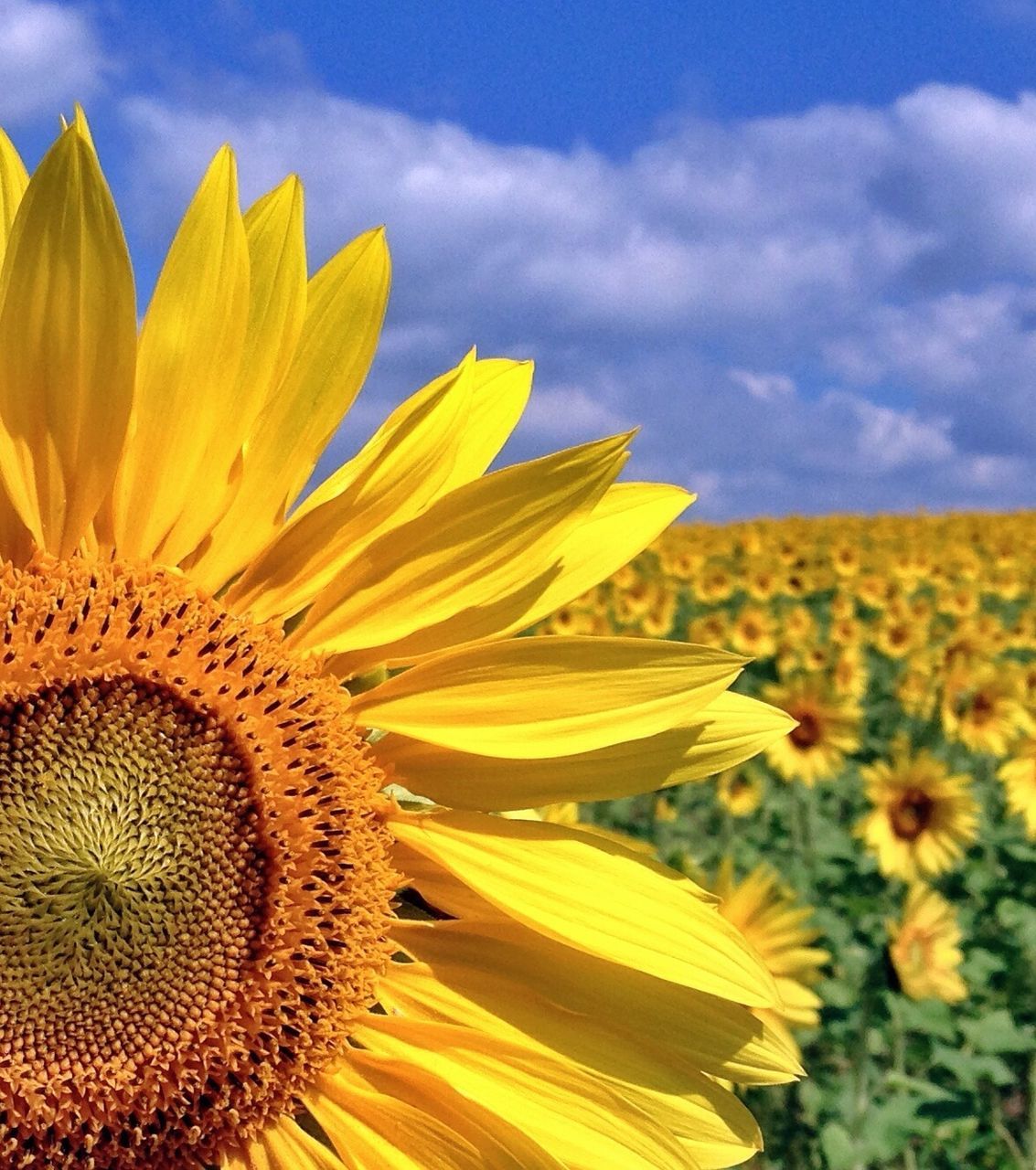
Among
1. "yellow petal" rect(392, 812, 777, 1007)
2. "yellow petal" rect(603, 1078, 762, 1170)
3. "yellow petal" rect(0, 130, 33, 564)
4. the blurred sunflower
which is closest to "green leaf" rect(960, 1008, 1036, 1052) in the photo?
the blurred sunflower

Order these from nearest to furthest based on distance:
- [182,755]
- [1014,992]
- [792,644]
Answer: [182,755], [1014,992], [792,644]

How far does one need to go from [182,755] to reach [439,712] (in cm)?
25

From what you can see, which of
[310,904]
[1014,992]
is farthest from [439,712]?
[1014,992]

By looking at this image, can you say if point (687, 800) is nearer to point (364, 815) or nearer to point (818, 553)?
point (818, 553)

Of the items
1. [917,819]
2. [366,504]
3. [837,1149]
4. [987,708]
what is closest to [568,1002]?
[366,504]

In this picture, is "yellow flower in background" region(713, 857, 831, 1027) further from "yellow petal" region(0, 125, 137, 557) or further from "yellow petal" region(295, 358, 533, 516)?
"yellow petal" region(0, 125, 137, 557)

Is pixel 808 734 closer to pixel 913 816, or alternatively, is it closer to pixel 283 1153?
pixel 913 816

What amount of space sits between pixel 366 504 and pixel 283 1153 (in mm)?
654

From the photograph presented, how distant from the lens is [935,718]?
8.95 metres

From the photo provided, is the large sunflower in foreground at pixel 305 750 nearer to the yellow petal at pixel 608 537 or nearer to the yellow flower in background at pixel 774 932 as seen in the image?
the yellow petal at pixel 608 537

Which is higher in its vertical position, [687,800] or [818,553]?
[818,553]

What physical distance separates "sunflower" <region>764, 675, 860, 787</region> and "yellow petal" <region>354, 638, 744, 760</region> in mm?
6814

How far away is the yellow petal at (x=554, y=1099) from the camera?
53.6 inches

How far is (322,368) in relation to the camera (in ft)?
4.34
